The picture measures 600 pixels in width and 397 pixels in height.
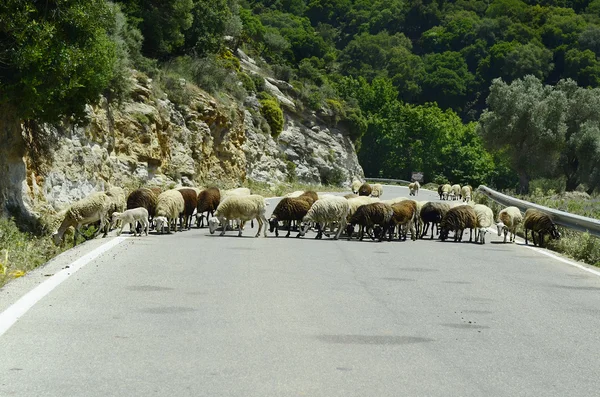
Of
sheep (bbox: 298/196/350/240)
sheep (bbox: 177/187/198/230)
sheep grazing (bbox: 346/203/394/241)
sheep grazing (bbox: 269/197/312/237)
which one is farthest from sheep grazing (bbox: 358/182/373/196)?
sheep grazing (bbox: 346/203/394/241)

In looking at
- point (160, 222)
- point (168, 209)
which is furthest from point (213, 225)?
point (168, 209)

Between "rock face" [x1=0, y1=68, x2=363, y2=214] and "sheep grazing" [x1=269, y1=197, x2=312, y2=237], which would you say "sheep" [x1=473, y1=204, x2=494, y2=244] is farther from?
"rock face" [x1=0, y1=68, x2=363, y2=214]

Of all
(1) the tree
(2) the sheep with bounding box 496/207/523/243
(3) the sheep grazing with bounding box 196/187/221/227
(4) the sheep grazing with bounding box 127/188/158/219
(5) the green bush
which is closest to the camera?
(2) the sheep with bounding box 496/207/523/243

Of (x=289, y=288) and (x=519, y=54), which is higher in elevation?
(x=519, y=54)

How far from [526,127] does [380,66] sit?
83471mm

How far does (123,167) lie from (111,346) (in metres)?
29.2

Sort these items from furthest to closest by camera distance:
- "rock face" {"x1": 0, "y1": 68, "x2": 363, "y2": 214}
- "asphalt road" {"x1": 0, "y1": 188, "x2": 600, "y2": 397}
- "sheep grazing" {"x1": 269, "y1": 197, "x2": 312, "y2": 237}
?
"rock face" {"x1": 0, "y1": 68, "x2": 363, "y2": 214}
"sheep grazing" {"x1": 269, "y1": 197, "x2": 312, "y2": 237}
"asphalt road" {"x1": 0, "y1": 188, "x2": 600, "y2": 397}

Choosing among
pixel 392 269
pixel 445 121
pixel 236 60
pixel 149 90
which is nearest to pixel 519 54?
pixel 445 121

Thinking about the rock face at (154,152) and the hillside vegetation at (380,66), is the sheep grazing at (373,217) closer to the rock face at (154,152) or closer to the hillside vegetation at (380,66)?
the hillside vegetation at (380,66)

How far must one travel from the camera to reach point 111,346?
25.5ft

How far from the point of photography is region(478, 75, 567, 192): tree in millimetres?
66750

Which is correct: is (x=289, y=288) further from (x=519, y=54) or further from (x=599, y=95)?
(x=519, y=54)

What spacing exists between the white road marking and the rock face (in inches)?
371

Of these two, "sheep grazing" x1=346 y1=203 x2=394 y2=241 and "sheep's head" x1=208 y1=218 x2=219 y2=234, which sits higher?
"sheep grazing" x1=346 y1=203 x2=394 y2=241
